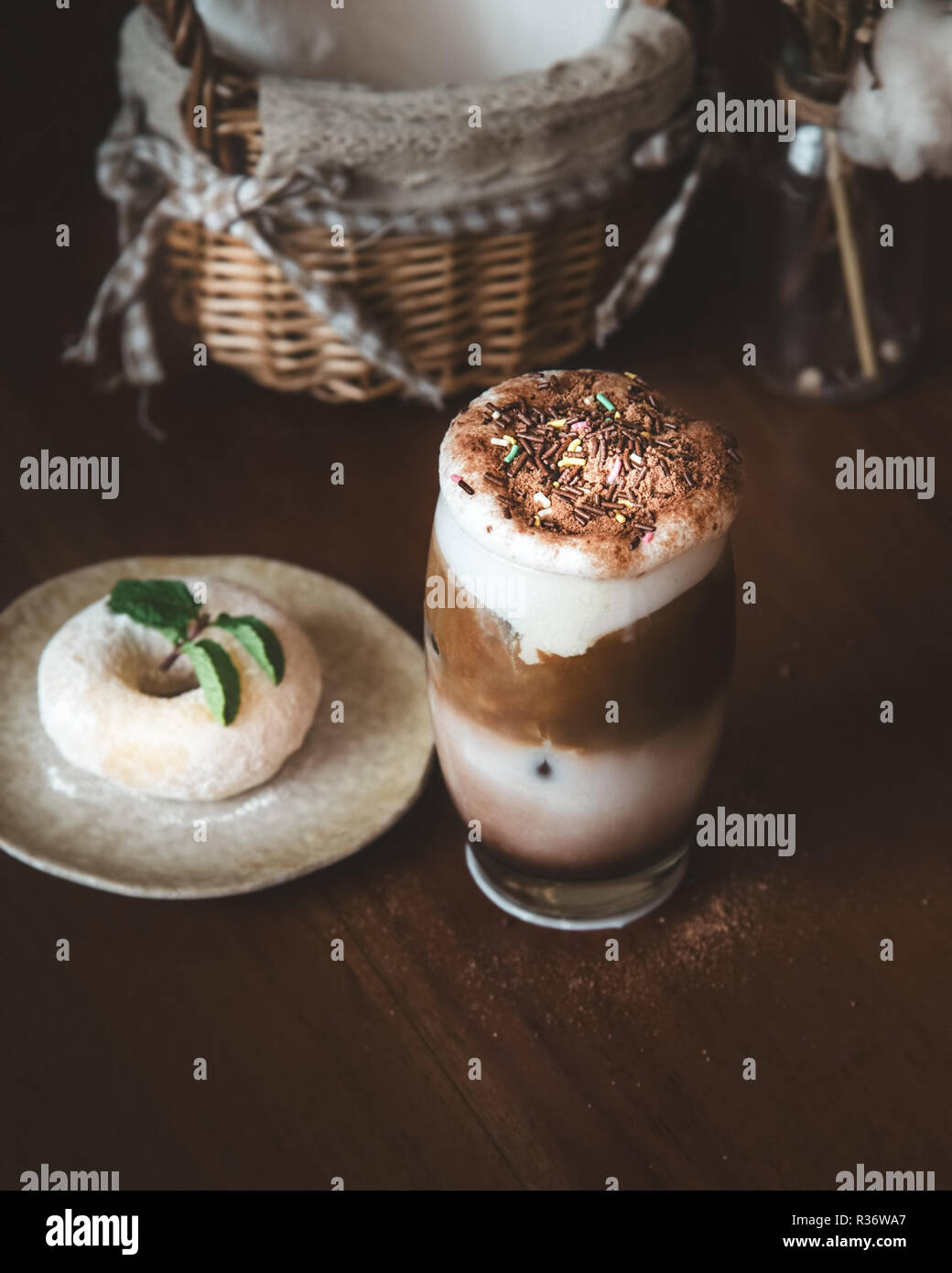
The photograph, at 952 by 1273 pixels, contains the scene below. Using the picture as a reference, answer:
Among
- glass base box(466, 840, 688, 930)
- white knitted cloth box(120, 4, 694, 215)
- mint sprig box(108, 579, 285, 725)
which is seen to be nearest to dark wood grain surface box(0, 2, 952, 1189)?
glass base box(466, 840, 688, 930)

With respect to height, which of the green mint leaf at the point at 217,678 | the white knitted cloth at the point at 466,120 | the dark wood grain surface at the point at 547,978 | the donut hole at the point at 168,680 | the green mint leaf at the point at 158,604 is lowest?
the dark wood grain surface at the point at 547,978

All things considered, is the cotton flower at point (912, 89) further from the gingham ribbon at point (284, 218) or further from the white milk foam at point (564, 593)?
the white milk foam at point (564, 593)

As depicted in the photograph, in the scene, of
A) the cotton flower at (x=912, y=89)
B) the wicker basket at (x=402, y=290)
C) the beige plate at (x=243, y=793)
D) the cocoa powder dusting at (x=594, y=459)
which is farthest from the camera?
the wicker basket at (x=402, y=290)

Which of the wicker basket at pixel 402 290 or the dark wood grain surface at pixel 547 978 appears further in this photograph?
the wicker basket at pixel 402 290

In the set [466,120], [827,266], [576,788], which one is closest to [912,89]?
[827,266]

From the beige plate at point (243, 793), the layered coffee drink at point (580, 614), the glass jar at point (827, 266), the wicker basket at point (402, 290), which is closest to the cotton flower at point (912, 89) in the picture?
the glass jar at point (827, 266)

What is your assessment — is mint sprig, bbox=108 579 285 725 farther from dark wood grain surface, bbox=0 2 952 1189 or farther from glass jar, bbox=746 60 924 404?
glass jar, bbox=746 60 924 404

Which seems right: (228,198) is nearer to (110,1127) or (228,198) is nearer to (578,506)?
(578,506)

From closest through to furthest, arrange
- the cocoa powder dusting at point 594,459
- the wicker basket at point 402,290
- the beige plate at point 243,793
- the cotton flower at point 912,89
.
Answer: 1. the cocoa powder dusting at point 594,459
2. the beige plate at point 243,793
3. the cotton flower at point 912,89
4. the wicker basket at point 402,290
